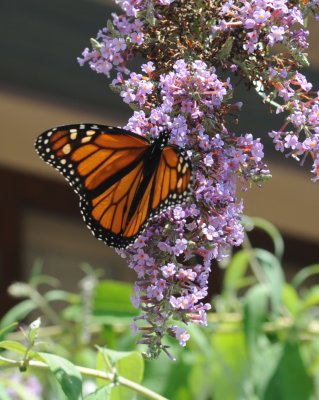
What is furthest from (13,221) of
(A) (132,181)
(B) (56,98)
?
(A) (132,181)

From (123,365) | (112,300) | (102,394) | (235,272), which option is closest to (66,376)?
(102,394)

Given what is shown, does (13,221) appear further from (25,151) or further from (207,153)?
(207,153)

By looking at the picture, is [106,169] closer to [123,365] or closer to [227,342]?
[123,365]

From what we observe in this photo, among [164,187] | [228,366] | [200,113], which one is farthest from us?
[228,366]

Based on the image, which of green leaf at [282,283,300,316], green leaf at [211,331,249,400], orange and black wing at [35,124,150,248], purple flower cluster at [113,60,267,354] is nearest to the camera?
purple flower cluster at [113,60,267,354]

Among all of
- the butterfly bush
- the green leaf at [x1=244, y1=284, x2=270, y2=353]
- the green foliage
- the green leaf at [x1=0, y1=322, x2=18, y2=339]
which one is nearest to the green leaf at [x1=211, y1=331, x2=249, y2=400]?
the green foliage

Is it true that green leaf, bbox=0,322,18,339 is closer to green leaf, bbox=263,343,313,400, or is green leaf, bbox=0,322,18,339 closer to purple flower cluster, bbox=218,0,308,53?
purple flower cluster, bbox=218,0,308,53

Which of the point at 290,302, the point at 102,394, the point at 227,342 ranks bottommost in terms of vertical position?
the point at 227,342
